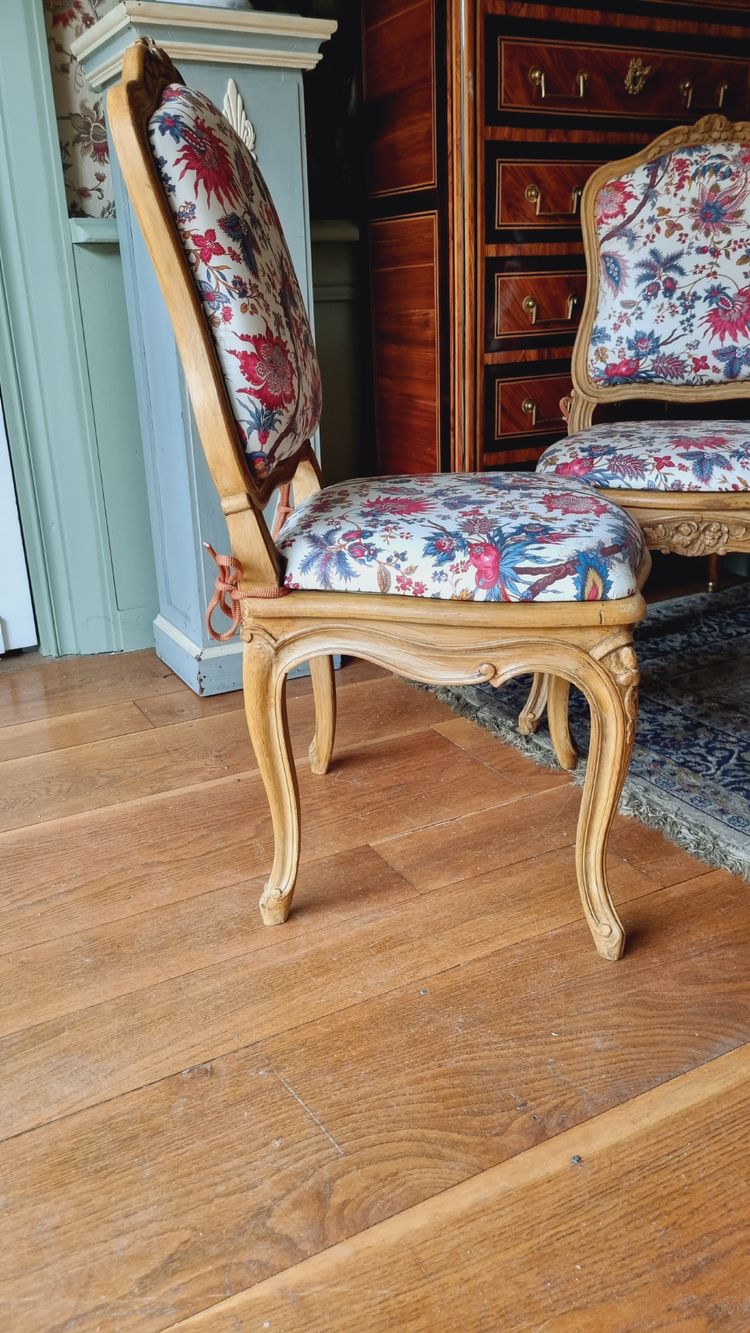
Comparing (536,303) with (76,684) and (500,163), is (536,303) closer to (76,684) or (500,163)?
(500,163)

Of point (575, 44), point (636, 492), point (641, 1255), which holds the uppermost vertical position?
point (575, 44)

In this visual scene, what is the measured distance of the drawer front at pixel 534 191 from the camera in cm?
203

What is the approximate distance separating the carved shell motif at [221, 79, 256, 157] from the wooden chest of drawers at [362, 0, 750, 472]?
0.40m

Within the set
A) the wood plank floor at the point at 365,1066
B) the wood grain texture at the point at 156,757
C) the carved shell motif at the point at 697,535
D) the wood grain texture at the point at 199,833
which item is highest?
the carved shell motif at the point at 697,535

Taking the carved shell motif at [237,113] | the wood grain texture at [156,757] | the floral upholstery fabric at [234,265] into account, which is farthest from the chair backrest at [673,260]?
the floral upholstery fabric at [234,265]

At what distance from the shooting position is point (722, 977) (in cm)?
120

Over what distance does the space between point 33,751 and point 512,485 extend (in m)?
1.01

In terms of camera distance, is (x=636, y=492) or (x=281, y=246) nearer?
(x=281, y=246)

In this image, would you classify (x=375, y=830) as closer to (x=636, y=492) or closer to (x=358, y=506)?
(x=358, y=506)

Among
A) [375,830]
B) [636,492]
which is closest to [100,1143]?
[375,830]

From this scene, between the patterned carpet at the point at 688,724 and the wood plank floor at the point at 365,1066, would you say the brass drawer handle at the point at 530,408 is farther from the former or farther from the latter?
the wood plank floor at the point at 365,1066

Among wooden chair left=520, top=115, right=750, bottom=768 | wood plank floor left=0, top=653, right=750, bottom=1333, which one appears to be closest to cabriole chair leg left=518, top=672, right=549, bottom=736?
A: wooden chair left=520, top=115, right=750, bottom=768

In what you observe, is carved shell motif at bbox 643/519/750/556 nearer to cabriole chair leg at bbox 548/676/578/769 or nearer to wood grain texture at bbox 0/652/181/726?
cabriole chair leg at bbox 548/676/578/769

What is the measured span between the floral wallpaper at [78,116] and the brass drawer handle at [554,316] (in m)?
0.88
